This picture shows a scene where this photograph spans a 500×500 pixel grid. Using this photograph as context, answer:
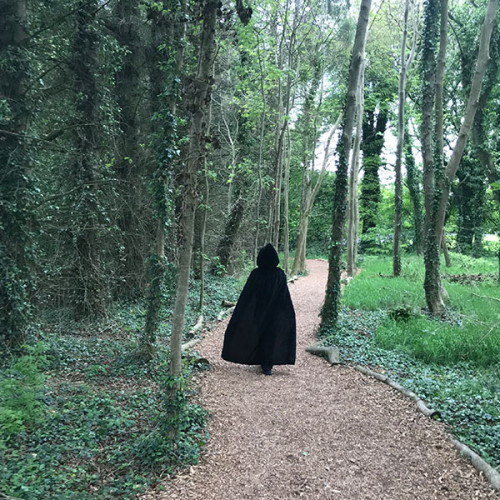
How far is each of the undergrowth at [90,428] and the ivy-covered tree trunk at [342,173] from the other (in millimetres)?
4196

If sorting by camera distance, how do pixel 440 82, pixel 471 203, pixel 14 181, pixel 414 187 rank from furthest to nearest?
1. pixel 414 187
2. pixel 471 203
3. pixel 440 82
4. pixel 14 181

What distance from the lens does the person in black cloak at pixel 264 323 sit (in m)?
6.71

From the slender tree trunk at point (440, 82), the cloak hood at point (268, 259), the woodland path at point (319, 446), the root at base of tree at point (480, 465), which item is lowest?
the woodland path at point (319, 446)

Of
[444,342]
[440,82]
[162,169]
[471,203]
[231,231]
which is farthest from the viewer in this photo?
[471,203]

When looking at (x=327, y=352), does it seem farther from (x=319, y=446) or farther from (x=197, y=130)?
(x=197, y=130)

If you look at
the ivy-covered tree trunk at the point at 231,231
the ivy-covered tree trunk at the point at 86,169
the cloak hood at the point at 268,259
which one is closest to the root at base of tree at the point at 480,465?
the cloak hood at the point at 268,259

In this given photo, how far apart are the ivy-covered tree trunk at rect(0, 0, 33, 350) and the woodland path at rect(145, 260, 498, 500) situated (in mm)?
3190

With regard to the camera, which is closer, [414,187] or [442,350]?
[442,350]

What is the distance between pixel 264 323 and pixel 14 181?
4700 mm

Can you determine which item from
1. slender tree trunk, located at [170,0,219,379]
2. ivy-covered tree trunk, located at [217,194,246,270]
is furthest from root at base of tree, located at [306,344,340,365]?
ivy-covered tree trunk, located at [217,194,246,270]

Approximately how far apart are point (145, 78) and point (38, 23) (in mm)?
3187

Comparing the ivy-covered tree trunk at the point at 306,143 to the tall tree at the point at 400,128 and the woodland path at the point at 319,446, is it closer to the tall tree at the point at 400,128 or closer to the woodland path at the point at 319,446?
the tall tree at the point at 400,128

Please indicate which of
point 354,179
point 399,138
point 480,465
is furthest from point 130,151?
point 399,138

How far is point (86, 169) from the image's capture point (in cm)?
820
